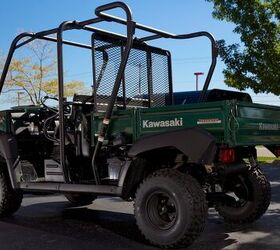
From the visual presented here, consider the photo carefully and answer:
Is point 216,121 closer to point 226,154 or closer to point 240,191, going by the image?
point 226,154

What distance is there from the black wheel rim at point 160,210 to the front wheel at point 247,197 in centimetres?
112

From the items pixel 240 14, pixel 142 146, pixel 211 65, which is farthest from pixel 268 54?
pixel 142 146

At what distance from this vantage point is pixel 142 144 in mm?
5957

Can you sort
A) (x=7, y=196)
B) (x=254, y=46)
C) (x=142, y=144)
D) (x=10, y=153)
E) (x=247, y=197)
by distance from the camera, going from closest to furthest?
(x=142, y=144) → (x=247, y=197) → (x=10, y=153) → (x=7, y=196) → (x=254, y=46)

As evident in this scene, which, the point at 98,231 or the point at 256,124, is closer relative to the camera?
the point at 256,124

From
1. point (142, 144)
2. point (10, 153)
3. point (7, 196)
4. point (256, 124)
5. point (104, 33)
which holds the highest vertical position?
point (104, 33)

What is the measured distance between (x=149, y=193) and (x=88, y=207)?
3.22 m

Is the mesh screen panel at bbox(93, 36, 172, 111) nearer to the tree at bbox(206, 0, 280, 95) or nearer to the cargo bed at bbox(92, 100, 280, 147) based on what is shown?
the cargo bed at bbox(92, 100, 280, 147)

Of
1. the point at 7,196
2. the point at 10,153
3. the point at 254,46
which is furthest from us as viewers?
the point at 254,46

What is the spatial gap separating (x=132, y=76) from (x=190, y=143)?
2367mm

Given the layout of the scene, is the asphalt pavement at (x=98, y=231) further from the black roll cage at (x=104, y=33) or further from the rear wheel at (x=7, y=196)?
the black roll cage at (x=104, y=33)

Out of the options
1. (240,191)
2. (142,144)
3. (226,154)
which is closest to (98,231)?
(142,144)

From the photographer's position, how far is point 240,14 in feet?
53.5

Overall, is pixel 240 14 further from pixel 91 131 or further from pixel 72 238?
pixel 72 238
